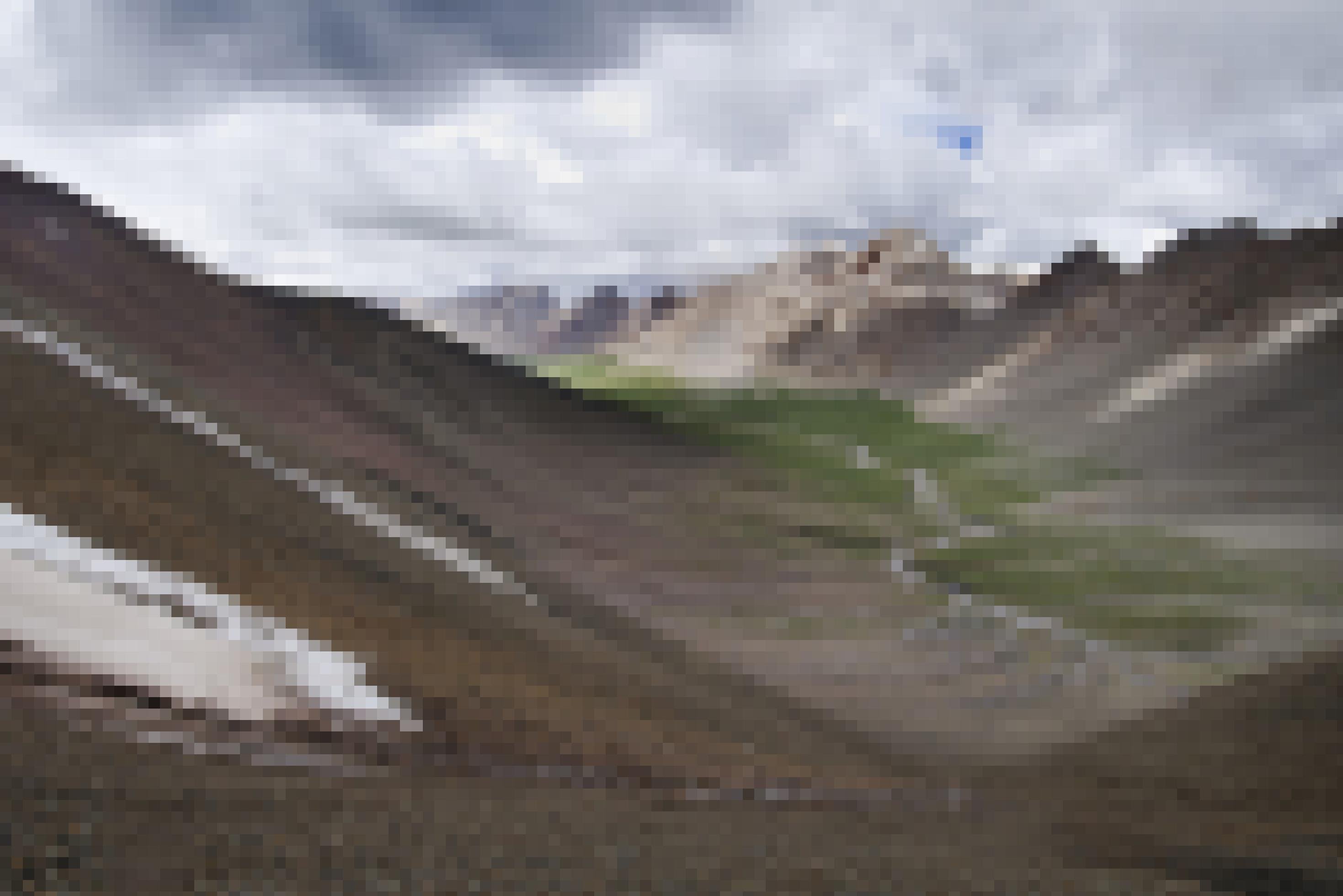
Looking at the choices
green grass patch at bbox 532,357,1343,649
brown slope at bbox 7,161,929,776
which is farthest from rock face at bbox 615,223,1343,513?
brown slope at bbox 7,161,929,776

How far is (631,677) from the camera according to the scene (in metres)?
25.8

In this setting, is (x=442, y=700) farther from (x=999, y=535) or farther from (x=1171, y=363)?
(x=1171, y=363)

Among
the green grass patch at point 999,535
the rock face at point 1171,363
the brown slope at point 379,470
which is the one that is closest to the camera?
the brown slope at point 379,470

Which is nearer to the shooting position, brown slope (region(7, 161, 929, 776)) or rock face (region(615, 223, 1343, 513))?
brown slope (region(7, 161, 929, 776))

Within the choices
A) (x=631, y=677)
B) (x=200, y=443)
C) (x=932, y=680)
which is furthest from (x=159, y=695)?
(x=932, y=680)

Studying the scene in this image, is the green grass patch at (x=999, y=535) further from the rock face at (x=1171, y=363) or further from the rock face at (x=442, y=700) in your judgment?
the rock face at (x=1171, y=363)

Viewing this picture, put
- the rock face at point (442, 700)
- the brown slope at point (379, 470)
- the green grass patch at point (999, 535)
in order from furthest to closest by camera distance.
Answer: the green grass patch at point (999, 535), the brown slope at point (379, 470), the rock face at point (442, 700)

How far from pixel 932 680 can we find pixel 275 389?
112 ft

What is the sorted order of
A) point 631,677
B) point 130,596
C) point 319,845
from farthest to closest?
point 631,677
point 130,596
point 319,845

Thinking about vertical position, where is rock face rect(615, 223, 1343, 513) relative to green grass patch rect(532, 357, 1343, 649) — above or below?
above

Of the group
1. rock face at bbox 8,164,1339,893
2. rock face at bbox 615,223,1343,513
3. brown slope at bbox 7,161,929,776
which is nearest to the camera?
rock face at bbox 8,164,1339,893

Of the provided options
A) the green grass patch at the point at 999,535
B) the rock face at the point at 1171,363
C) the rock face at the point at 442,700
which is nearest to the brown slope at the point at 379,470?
the rock face at the point at 442,700

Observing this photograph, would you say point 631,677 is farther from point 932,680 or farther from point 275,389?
point 275,389

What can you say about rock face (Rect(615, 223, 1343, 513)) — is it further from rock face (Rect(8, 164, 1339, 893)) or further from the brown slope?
rock face (Rect(8, 164, 1339, 893))
